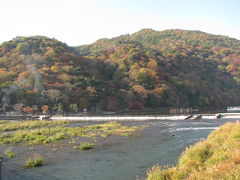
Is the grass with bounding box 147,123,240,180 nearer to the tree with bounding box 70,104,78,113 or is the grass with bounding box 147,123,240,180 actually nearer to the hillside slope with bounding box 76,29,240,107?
the tree with bounding box 70,104,78,113

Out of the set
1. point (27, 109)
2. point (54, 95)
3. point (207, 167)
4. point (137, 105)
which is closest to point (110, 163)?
point (207, 167)

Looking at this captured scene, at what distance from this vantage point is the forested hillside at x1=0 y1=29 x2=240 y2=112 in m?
95.0

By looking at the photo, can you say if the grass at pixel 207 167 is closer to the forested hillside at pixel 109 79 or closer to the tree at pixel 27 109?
the forested hillside at pixel 109 79

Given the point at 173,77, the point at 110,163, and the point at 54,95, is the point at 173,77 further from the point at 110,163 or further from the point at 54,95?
the point at 110,163

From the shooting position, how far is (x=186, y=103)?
121625 millimetres

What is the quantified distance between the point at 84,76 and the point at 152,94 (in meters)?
33.7

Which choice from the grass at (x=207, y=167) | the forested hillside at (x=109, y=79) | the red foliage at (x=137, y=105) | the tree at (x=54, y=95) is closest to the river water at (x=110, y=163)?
the grass at (x=207, y=167)

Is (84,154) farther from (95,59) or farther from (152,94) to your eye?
(95,59)

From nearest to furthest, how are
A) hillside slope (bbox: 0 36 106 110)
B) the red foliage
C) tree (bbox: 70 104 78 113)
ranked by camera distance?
tree (bbox: 70 104 78 113), hillside slope (bbox: 0 36 106 110), the red foliage

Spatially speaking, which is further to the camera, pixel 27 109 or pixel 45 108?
pixel 45 108

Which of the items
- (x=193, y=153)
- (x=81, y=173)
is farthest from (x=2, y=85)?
(x=193, y=153)

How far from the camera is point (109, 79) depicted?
131m

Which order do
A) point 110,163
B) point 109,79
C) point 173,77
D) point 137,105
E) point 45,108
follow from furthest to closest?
1. point 173,77
2. point 109,79
3. point 137,105
4. point 45,108
5. point 110,163

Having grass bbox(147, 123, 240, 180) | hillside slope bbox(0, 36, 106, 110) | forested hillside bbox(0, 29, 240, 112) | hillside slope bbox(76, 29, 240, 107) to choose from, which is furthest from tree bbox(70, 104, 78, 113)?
grass bbox(147, 123, 240, 180)
